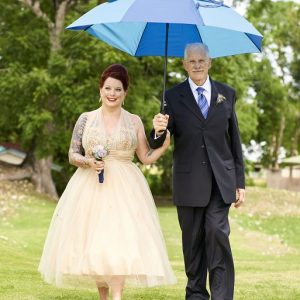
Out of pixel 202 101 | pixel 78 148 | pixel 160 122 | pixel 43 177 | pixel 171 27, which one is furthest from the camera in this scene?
pixel 43 177

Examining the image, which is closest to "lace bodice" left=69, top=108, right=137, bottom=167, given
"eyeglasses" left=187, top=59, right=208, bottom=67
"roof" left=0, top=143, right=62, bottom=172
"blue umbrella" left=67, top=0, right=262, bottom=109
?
"blue umbrella" left=67, top=0, right=262, bottom=109

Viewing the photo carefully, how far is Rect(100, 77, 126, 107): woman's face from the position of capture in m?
6.98

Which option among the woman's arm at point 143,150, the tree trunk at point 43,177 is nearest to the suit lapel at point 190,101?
the woman's arm at point 143,150

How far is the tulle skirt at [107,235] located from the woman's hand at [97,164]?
0.17m

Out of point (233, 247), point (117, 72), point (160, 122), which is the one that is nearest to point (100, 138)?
point (117, 72)

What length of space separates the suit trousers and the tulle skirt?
0.22 meters

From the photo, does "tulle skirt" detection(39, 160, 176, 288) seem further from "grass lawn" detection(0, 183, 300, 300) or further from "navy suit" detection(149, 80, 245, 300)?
"grass lawn" detection(0, 183, 300, 300)

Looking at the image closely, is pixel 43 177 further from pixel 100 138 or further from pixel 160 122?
pixel 160 122

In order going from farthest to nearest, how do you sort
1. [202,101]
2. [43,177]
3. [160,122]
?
[43,177], [202,101], [160,122]

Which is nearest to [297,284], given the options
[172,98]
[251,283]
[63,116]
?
[251,283]

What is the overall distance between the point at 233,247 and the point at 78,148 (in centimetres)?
1218

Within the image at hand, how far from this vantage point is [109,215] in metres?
6.90

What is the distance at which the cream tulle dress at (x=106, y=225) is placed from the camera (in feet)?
22.2

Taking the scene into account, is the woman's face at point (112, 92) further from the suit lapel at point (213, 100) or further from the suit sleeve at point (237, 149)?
the suit sleeve at point (237, 149)
